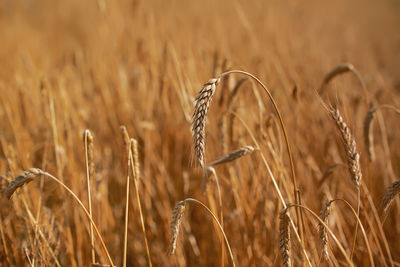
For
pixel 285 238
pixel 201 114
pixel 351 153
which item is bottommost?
pixel 285 238

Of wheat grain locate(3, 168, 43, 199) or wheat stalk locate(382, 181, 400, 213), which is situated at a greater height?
wheat grain locate(3, 168, 43, 199)

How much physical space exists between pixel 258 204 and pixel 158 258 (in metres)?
0.55

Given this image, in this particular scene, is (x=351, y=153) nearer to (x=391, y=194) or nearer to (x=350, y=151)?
(x=350, y=151)

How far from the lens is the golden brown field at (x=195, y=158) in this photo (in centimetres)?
98

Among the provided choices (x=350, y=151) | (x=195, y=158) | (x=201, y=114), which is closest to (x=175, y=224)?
(x=195, y=158)

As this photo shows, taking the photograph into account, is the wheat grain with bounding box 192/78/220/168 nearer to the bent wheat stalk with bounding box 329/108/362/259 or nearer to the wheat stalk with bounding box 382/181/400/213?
the bent wheat stalk with bounding box 329/108/362/259

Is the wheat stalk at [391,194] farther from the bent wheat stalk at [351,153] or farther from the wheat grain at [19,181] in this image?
the wheat grain at [19,181]

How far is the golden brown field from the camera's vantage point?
98 centimetres

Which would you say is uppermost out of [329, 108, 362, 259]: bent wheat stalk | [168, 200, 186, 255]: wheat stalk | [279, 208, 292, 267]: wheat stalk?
[329, 108, 362, 259]: bent wheat stalk

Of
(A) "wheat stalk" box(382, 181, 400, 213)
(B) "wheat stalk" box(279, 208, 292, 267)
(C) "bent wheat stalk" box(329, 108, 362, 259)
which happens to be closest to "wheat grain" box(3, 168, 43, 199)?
(B) "wheat stalk" box(279, 208, 292, 267)

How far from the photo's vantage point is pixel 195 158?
31.5 inches

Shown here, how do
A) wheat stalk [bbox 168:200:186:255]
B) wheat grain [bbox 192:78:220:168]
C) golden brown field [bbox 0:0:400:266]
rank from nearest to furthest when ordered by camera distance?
wheat grain [bbox 192:78:220:168] < wheat stalk [bbox 168:200:186:255] < golden brown field [bbox 0:0:400:266]

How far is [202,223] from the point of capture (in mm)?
1687

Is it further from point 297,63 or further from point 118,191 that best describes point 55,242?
point 297,63
